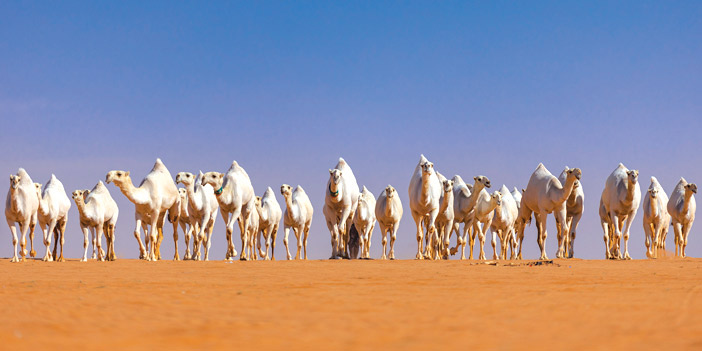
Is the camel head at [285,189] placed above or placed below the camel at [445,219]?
above

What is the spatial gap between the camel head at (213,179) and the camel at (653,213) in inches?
523

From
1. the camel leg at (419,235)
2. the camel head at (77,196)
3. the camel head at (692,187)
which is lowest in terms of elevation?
the camel leg at (419,235)

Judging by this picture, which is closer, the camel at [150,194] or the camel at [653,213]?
the camel at [150,194]

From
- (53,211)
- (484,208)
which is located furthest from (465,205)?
(53,211)

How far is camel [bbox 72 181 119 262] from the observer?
2114 cm

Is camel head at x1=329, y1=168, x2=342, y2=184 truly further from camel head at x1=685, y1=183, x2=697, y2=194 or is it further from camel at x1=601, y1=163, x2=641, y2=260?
camel head at x1=685, y1=183, x2=697, y2=194

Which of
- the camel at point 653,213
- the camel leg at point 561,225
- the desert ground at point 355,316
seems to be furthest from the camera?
the camel at point 653,213

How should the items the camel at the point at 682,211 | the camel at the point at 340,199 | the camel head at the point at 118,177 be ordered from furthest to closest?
1. the camel at the point at 682,211
2. the camel at the point at 340,199
3. the camel head at the point at 118,177

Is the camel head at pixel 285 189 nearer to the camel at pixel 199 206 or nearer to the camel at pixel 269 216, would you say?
the camel at pixel 199 206

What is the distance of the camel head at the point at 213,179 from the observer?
68.9 feet

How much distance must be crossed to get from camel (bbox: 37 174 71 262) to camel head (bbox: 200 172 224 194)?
172 inches

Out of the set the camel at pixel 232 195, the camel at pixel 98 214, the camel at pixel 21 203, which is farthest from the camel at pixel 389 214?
the camel at pixel 21 203

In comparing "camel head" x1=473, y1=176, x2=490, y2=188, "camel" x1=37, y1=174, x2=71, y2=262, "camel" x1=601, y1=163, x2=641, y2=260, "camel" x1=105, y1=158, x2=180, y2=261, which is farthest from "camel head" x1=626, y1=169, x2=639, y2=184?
"camel" x1=37, y1=174, x2=71, y2=262

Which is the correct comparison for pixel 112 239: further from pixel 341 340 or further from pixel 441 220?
pixel 341 340
